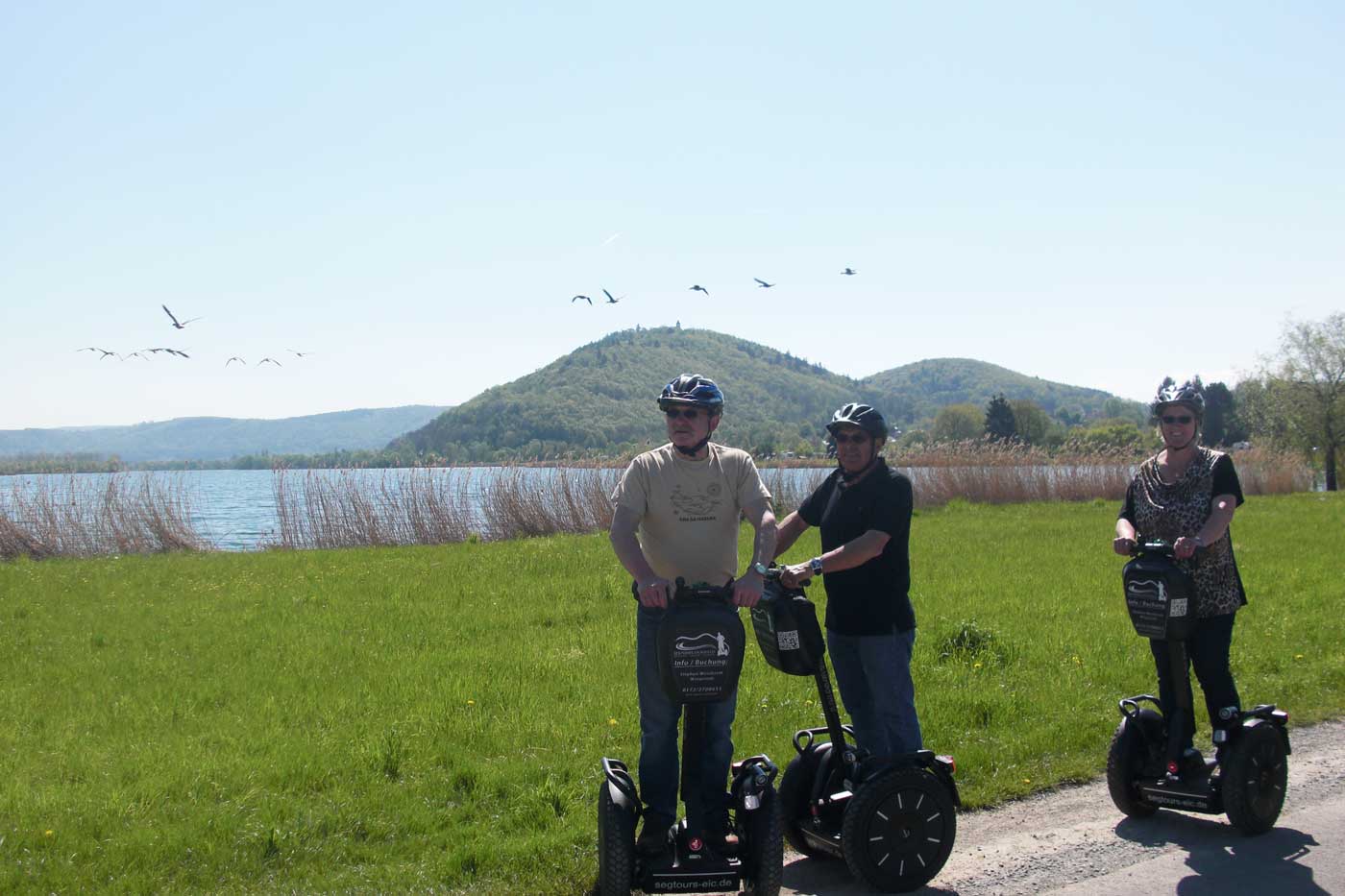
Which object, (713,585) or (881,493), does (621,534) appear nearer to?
(713,585)

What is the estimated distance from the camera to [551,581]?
14.7 m

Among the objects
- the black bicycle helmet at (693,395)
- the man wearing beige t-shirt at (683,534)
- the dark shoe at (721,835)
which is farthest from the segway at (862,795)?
the black bicycle helmet at (693,395)

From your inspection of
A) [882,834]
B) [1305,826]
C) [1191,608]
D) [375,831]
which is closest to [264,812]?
[375,831]

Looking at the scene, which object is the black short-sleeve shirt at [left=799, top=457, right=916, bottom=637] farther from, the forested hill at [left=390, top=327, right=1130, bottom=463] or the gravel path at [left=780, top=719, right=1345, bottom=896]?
the forested hill at [left=390, top=327, right=1130, bottom=463]

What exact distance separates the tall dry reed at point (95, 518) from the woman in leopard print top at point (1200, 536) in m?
21.5

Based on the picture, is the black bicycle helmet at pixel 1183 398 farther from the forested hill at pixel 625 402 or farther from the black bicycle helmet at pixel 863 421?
the forested hill at pixel 625 402

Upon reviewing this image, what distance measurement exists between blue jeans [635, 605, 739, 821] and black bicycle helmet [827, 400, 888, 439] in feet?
4.05

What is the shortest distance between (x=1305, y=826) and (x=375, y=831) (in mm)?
4767

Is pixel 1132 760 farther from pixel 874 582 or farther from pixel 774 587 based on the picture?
pixel 774 587

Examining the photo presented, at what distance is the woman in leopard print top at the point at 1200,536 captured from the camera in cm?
517

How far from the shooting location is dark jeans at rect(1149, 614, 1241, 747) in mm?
5195

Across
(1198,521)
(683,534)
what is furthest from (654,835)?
(1198,521)

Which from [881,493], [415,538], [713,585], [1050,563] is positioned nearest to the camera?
[713,585]

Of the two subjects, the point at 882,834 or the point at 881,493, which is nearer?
the point at 882,834
